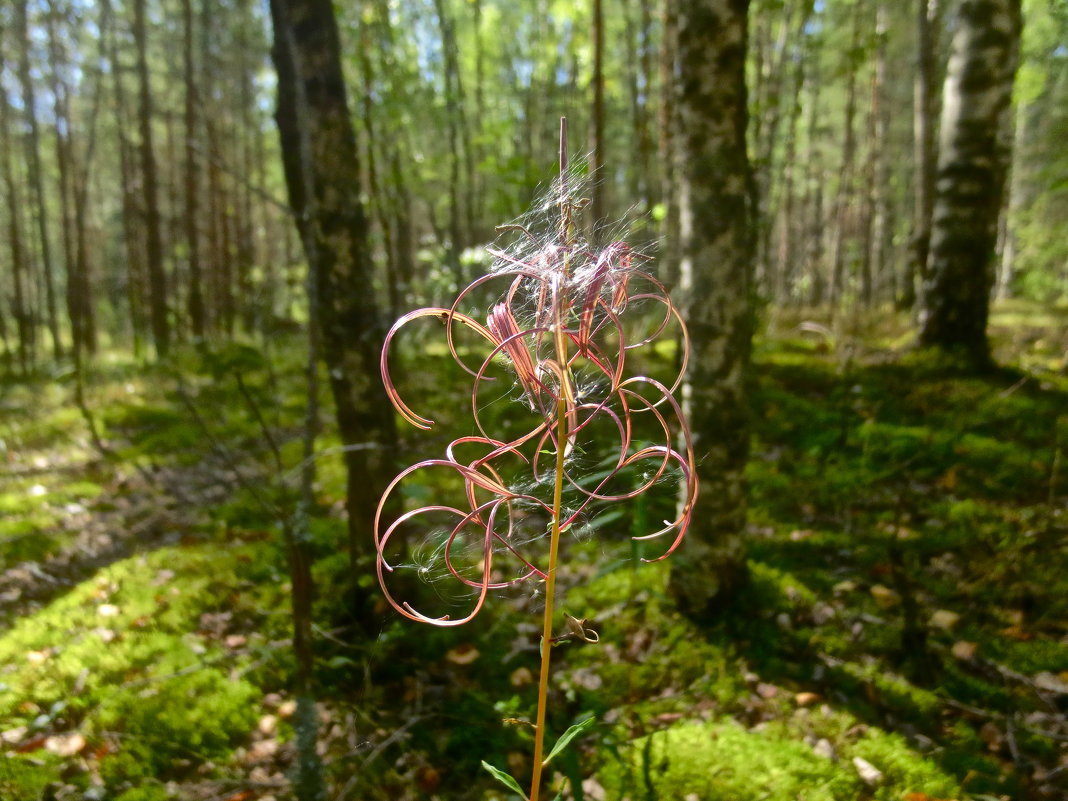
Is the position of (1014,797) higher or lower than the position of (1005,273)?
lower

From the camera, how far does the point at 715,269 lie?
2.99 m

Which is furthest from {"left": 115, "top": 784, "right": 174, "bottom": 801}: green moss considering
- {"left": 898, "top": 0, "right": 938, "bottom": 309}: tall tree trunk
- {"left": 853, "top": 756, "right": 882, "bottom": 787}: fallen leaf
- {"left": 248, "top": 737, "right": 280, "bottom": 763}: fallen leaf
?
{"left": 898, "top": 0, "right": 938, "bottom": 309}: tall tree trunk

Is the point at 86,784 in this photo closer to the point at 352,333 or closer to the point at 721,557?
the point at 352,333

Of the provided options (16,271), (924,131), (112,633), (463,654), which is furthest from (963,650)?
(16,271)

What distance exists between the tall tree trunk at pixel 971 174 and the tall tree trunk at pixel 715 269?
380 centimetres

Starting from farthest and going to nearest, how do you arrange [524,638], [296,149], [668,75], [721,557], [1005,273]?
[1005,273], [668,75], [296,149], [524,638], [721,557]

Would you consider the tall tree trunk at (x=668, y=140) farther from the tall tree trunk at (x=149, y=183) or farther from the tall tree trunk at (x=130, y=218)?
the tall tree trunk at (x=130, y=218)

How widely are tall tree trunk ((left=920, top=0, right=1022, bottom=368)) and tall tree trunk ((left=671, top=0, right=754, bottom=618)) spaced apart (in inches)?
150

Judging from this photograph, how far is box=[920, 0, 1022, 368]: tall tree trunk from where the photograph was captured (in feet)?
17.6

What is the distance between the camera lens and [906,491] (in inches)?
163

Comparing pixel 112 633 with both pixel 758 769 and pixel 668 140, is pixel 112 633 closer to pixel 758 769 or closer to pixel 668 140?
pixel 758 769

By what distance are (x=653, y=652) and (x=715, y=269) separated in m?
1.95

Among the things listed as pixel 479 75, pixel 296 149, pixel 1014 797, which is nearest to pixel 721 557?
pixel 1014 797

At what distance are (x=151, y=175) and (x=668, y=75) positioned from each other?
1042cm
